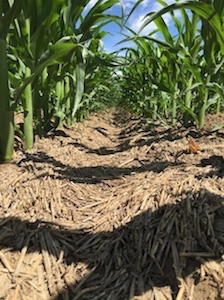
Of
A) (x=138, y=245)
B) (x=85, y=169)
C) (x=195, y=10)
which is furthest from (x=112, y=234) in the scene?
(x=195, y=10)

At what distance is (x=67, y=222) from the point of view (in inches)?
46.2

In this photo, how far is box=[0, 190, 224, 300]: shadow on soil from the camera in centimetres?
92

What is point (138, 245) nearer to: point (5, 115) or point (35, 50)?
point (5, 115)

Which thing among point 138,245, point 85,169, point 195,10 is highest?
point 195,10

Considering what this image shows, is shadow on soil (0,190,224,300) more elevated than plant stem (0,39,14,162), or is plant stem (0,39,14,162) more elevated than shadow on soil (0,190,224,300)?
plant stem (0,39,14,162)

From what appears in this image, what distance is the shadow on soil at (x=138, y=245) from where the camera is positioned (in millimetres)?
919

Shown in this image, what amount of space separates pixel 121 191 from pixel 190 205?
1.18ft

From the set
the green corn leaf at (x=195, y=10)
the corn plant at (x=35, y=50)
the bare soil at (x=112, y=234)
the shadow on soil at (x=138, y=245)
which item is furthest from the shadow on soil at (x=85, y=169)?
the green corn leaf at (x=195, y=10)

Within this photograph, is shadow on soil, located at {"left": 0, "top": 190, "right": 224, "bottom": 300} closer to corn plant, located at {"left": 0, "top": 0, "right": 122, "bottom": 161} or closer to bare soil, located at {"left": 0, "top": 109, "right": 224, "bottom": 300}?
bare soil, located at {"left": 0, "top": 109, "right": 224, "bottom": 300}

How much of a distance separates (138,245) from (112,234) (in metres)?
0.11

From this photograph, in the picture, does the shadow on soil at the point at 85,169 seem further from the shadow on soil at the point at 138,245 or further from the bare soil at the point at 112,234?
the shadow on soil at the point at 138,245

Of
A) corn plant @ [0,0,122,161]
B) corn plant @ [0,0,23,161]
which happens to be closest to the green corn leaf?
corn plant @ [0,0,122,161]

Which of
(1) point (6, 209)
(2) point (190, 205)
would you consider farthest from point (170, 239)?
(1) point (6, 209)

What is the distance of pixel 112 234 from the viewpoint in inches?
43.2
